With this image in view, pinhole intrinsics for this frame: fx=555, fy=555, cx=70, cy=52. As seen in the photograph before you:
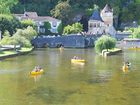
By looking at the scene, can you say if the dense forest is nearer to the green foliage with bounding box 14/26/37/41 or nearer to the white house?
the white house

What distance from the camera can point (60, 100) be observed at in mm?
53219

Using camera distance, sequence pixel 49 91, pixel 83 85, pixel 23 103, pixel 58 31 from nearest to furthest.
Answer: pixel 23 103 < pixel 49 91 < pixel 83 85 < pixel 58 31

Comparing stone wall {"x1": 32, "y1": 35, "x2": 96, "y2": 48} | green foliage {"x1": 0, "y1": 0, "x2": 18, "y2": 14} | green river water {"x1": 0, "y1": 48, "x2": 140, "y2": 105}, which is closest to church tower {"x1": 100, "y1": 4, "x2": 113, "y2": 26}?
stone wall {"x1": 32, "y1": 35, "x2": 96, "y2": 48}

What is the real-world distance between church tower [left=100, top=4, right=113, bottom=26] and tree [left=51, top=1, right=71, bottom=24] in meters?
10.7

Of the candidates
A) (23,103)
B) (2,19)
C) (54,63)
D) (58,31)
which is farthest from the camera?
(58,31)

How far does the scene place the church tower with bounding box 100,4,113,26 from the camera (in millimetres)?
166125

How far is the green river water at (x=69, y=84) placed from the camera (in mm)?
53500

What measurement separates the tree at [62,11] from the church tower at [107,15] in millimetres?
10695

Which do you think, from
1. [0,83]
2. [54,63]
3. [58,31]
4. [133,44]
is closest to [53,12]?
[58,31]

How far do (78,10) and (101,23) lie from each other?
922cm

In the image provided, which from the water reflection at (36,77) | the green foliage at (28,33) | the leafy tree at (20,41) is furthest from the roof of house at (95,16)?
the water reflection at (36,77)

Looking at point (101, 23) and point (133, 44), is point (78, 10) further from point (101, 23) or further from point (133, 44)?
point (133, 44)

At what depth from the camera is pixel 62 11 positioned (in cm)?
16338

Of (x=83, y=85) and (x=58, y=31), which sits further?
(x=58, y=31)
